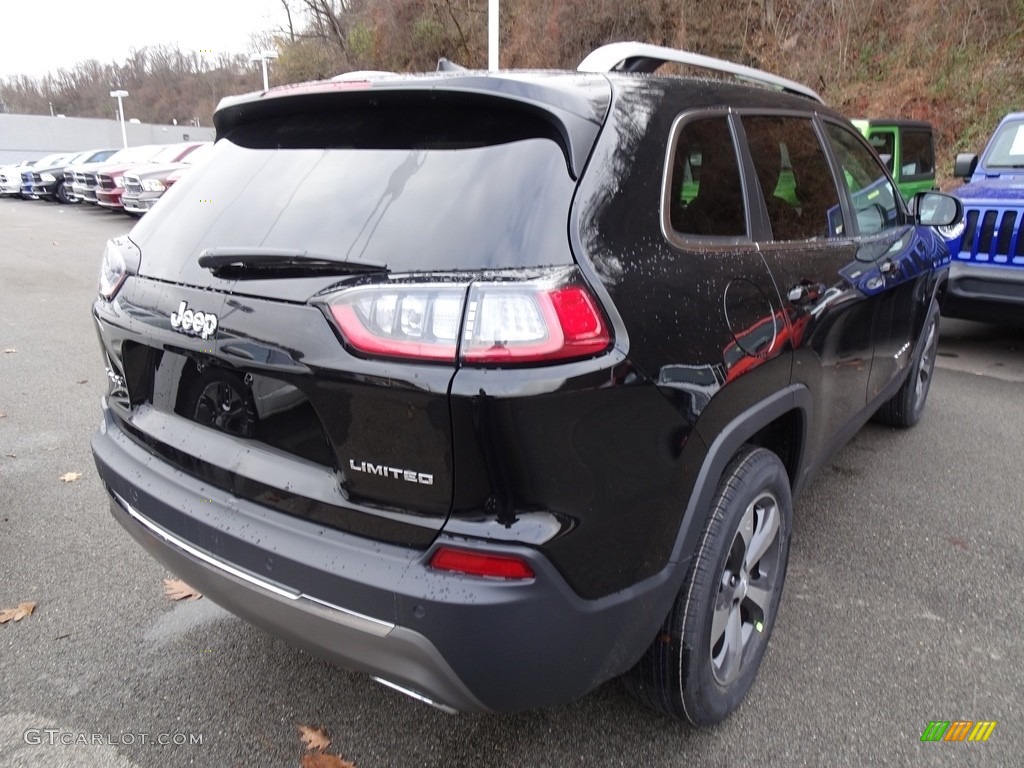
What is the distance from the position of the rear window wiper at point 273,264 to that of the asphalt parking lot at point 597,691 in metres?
0.93

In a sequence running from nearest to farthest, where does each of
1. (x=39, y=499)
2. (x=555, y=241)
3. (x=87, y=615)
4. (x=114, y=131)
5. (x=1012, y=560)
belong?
(x=555, y=241) < (x=87, y=615) < (x=1012, y=560) < (x=39, y=499) < (x=114, y=131)

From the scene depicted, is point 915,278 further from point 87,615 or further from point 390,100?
point 87,615

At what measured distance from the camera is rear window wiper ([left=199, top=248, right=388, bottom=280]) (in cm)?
175

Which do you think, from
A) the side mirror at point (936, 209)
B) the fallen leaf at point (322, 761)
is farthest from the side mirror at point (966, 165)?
the fallen leaf at point (322, 761)

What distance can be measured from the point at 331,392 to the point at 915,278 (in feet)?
10.5

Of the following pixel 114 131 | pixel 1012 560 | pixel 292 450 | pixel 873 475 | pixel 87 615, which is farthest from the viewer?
pixel 114 131

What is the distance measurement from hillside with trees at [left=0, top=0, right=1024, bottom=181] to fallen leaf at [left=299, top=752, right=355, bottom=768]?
14.6 m

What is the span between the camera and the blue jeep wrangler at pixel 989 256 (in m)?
5.69

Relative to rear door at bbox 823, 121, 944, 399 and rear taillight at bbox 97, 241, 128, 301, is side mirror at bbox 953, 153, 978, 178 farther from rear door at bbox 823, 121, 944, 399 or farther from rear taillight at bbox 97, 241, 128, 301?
rear taillight at bbox 97, 241, 128, 301

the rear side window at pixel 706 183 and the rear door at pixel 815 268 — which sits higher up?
the rear side window at pixel 706 183

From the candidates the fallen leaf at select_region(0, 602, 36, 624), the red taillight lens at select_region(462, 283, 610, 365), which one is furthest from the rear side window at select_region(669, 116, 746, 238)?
the fallen leaf at select_region(0, 602, 36, 624)

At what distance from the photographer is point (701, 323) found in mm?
1938

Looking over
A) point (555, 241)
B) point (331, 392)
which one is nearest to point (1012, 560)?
point (555, 241)

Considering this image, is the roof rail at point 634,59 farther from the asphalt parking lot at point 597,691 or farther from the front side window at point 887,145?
the front side window at point 887,145
